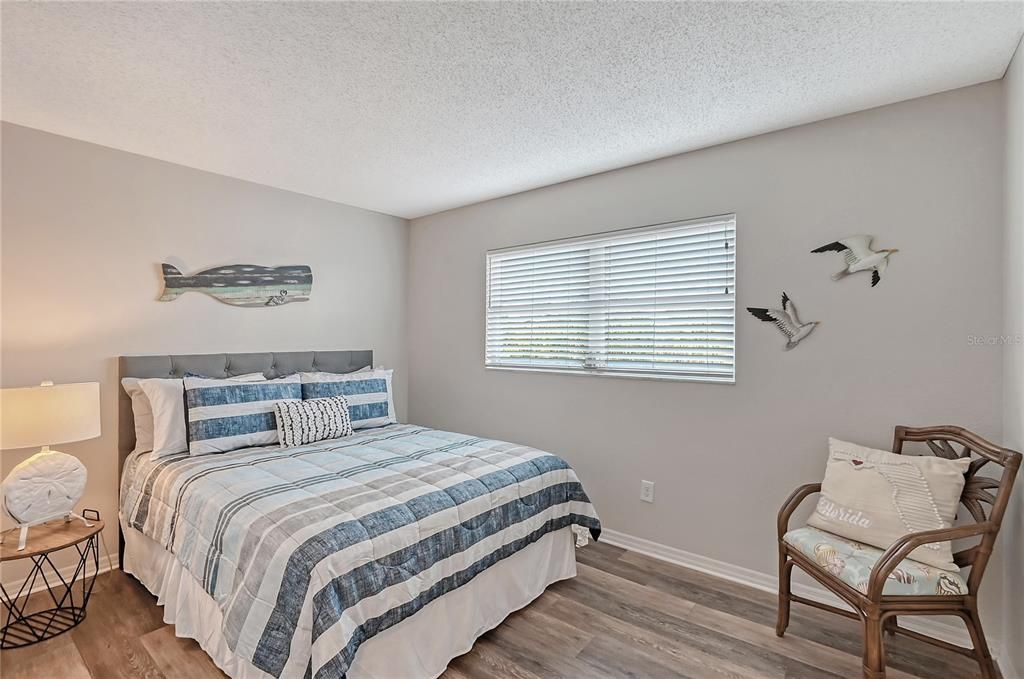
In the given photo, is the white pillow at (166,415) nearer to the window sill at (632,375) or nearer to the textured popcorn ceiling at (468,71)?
the textured popcorn ceiling at (468,71)

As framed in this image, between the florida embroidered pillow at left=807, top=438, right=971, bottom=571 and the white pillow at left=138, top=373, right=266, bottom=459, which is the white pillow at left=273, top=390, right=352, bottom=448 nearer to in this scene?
the white pillow at left=138, top=373, right=266, bottom=459

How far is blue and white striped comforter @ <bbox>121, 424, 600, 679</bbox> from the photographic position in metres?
1.61

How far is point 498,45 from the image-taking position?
6.22 feet

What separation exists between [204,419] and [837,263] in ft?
11.3

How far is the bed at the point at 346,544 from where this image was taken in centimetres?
164

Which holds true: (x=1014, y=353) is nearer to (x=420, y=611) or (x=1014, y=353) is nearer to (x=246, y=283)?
(x=420, y=611)

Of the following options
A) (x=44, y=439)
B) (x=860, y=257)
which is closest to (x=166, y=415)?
(x=44, y=439)

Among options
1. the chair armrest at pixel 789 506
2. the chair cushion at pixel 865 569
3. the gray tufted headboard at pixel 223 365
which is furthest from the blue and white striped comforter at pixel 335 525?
the chair cushion at pixel 865 569

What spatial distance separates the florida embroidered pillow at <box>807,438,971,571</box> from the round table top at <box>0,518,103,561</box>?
3373 millimetres

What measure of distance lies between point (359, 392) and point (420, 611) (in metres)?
1.82

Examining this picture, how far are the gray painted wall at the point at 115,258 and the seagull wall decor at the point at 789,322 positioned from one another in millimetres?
3202

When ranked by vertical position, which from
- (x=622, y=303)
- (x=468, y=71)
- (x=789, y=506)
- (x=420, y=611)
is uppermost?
(x=468, y=71)

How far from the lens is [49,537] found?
7.47ft

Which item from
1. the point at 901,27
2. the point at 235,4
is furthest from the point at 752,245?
the point at 235,4
